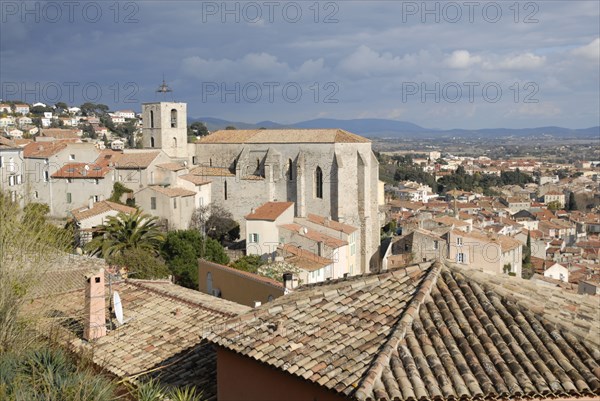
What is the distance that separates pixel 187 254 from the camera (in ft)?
104

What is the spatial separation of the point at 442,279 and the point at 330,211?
116 feet

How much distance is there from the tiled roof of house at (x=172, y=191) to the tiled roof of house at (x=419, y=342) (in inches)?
1265

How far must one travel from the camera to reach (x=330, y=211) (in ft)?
143

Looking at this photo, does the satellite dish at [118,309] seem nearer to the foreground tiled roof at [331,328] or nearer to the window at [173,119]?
the foreground tiled roof at [331,328]

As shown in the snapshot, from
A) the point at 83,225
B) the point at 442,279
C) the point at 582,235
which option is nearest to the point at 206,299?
the point at 442,279

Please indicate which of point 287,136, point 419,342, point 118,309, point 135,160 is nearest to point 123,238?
point 135,160

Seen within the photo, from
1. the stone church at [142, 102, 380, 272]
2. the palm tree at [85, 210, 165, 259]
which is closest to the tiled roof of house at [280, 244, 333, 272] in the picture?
the palm tree at [85, 210, 165, 259]

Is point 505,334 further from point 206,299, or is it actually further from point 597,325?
point 206,299

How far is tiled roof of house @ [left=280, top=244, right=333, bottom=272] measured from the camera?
30391 mm

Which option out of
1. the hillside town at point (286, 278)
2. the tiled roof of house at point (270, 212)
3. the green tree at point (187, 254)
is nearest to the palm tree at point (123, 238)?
the hillside town at point (286, 278)

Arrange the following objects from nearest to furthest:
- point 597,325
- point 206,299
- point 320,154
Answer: point 597,325 → point 206,299 → point 320,154

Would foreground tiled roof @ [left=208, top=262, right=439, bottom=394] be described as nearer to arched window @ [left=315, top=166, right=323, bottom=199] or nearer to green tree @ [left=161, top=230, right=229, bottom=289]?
green tree @ [left=161, top=230, right=229, bottom=289]

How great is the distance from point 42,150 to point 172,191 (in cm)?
881

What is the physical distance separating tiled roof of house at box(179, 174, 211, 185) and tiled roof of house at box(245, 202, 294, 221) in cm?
627
